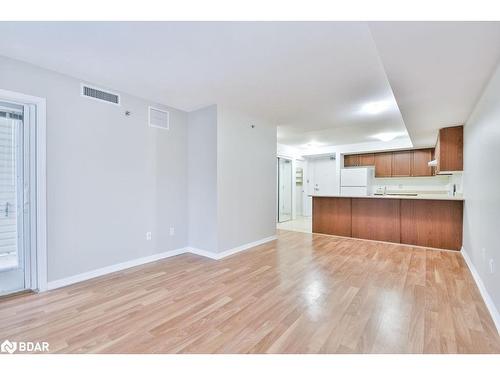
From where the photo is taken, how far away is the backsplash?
654 centimetres

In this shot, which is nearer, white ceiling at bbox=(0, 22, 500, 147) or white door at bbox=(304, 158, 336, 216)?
white ceiling at bbox=(0, 22, 500, 147)

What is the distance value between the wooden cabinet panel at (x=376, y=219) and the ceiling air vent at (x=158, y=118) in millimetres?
3983

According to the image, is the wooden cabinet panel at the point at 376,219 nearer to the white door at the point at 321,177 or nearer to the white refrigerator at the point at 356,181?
the white refrigerator at the point at 356,181

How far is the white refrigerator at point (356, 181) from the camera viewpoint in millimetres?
6934

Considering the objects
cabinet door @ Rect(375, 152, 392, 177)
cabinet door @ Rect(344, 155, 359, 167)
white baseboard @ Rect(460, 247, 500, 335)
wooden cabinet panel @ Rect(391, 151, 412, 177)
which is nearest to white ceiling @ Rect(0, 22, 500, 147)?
white baseboard @ Rect(460, 247, 500, 335)

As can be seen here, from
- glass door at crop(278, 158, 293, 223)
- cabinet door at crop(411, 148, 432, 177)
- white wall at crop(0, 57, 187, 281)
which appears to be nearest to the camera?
white wall at crop(0, 57, 187, 281)

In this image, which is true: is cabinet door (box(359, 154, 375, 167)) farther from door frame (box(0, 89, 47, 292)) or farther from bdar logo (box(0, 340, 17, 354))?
bdar logo (box(0, 340, 17, 354))

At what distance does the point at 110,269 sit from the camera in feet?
10.2

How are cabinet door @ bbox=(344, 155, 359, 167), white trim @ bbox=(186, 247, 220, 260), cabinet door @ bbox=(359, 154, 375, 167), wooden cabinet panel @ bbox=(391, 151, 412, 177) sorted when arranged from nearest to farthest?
white trim @ bbox=(186, 247, 220, 260) → wooden cabinet panel @ bbox=(391, 151, 412, 177) → cabinet door @ bbox=(359, 154, 375, 167) → cabinet door @ bbox=(344, 155, 359, 167)

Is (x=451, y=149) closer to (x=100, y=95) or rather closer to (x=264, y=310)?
(x=264, y=310)

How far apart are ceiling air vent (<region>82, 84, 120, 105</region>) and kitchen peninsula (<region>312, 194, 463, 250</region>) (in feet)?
14.4
